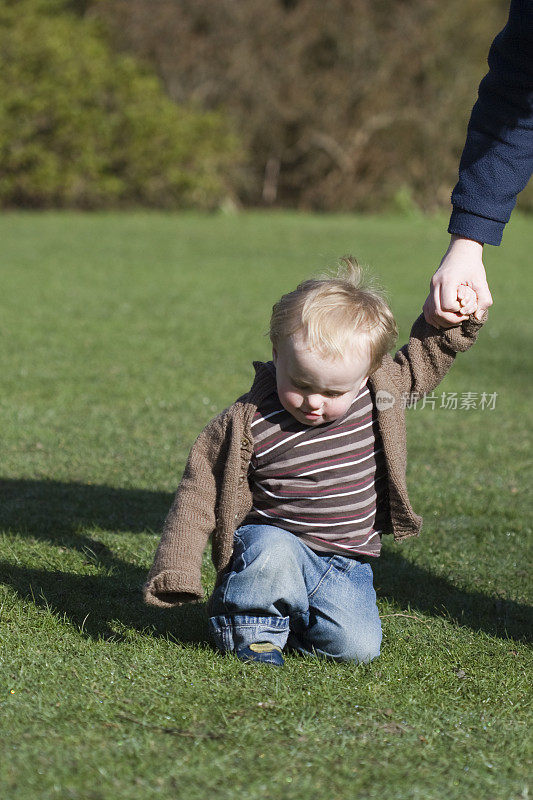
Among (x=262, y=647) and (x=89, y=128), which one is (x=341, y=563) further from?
(x=89, y=128)

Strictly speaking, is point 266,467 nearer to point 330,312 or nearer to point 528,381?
point 330,312

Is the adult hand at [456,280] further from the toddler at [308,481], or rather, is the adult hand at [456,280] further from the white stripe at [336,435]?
the white stripe at [336,435]

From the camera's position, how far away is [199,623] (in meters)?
3.04

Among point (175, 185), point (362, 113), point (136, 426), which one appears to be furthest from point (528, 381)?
point (362, 113)

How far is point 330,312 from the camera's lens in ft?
8.67

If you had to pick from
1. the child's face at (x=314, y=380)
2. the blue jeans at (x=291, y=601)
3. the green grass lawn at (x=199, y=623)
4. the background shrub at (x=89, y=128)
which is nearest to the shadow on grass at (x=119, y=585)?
the green grass lawn at (x=199, y=623)

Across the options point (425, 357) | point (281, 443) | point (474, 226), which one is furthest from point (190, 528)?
point (474, 226)

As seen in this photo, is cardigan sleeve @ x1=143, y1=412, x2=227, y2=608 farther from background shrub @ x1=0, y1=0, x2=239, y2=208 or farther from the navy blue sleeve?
background shrub @ x1=0, y1=0, x2=239, y2=208

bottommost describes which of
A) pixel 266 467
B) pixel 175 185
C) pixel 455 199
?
pixel 175 185

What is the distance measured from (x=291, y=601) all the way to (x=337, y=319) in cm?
79

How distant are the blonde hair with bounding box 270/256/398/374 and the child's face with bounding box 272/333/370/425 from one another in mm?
23

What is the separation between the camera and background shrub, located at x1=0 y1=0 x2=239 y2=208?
21.6 metres

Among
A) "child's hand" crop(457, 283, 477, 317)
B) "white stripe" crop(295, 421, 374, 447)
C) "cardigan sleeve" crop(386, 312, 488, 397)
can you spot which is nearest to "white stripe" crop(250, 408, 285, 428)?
"white stripe" crop(295, 421, 374, 447)

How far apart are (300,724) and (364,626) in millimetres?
504
